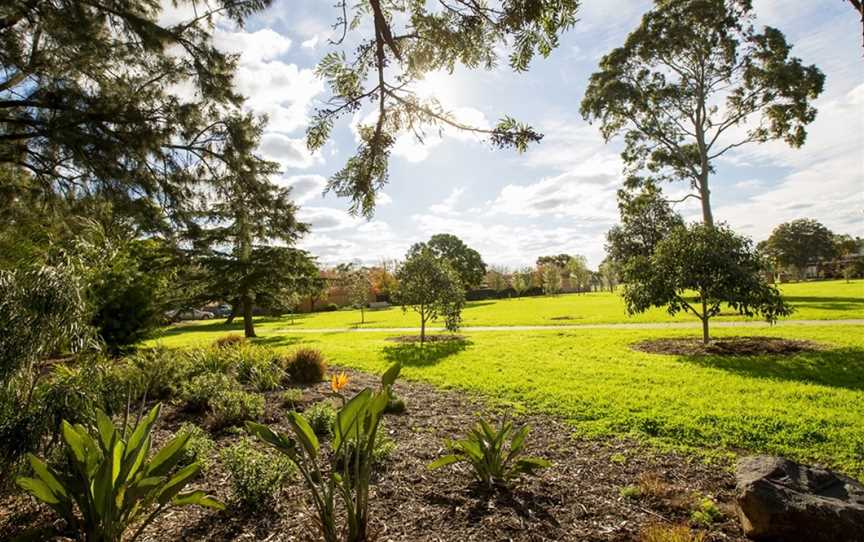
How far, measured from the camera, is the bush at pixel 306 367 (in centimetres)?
769

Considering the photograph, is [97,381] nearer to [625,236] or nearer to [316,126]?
[316,126]

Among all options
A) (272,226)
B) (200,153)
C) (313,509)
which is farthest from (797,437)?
(200,153)

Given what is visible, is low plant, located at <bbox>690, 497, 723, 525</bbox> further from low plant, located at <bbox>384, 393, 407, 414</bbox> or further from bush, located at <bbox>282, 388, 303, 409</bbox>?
bush, located at <bbox>282, 388, 303, 409</bbox>

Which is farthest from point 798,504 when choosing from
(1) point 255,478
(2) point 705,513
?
(1) point 255,478

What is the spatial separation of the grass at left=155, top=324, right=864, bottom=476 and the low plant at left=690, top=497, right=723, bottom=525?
54.1 inches

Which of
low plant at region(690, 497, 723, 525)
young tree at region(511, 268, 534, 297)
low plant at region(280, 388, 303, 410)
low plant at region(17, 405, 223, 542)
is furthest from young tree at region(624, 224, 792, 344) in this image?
young tree at region(511, 268, 534, 297)

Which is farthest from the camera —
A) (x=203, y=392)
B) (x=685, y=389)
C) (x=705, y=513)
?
(x=685, y=389)

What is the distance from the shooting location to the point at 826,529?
235 cm

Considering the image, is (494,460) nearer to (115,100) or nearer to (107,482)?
(107,482)

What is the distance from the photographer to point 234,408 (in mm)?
5059

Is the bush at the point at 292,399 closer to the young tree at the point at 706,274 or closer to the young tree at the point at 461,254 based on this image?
the young tree at the point at 706,274

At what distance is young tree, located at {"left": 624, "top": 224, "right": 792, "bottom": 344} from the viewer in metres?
8.78

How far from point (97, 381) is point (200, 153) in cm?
377

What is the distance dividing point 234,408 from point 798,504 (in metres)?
5.35
